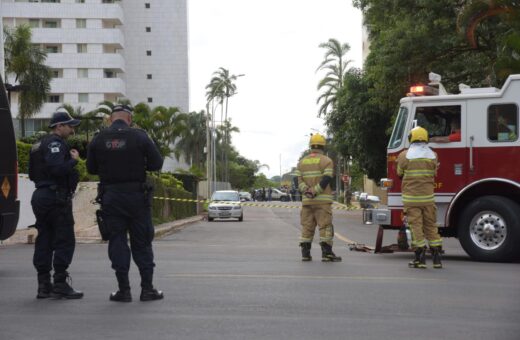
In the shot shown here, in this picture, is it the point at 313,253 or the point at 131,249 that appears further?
the point at 313,253

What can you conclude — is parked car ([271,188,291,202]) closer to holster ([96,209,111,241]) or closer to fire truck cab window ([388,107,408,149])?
fire truck cab window ([388,107,408,149])

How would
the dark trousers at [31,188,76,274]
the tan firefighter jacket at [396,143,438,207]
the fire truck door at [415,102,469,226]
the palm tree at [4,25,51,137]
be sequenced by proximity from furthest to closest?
1. the palm tree at [4,25,51,137]
2. the fire truck door at [415,102,469,226]
3. the tan firefighter jacket at [396,143,438,207]
4. the dark trousers at [31,188,76,274]

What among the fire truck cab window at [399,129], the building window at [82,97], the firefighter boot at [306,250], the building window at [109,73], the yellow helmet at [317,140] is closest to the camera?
the firefighter boot at [306,250]

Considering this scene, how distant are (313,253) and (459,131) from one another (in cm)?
336

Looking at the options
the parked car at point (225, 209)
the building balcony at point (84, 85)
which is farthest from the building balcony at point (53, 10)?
the parked car at point (225, 209)

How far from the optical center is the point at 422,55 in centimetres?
2886

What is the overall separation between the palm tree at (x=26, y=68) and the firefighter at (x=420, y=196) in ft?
157

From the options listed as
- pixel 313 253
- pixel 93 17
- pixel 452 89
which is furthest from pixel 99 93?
pixel 313 253

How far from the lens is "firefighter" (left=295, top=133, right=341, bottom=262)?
12.5m

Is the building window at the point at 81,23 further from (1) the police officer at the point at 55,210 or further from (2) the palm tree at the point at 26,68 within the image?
(1) the police officer at the point at 55,210

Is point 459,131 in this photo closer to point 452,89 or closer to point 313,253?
point 313,253

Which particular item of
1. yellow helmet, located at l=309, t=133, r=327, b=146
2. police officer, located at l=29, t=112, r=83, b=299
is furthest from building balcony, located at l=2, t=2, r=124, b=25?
police officer, located at l=29, t=112, r=83, b=299

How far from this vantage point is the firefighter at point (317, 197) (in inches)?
493

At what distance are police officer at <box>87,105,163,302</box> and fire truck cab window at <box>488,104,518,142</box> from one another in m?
6.87
